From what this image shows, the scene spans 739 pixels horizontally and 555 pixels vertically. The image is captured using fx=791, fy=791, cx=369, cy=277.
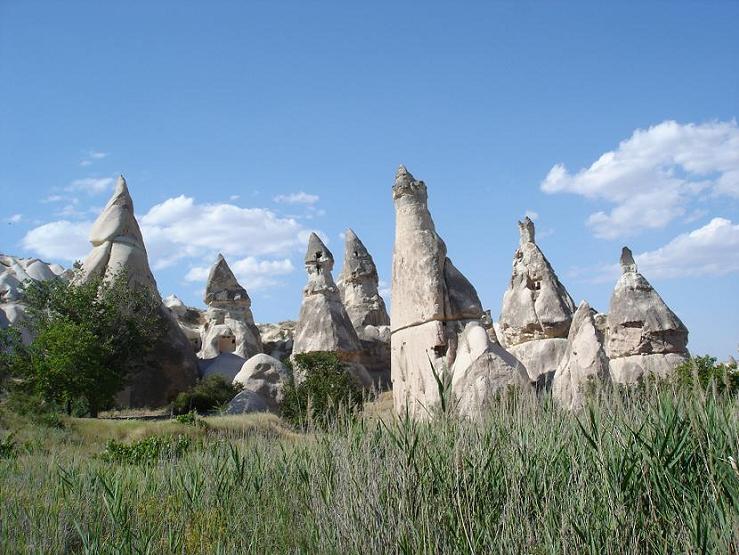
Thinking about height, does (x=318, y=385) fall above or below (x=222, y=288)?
below

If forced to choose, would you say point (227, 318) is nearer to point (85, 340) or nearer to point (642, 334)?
point (85, 340)

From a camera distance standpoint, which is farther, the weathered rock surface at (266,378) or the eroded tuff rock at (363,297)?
the eroded tuff rock at (363,297)

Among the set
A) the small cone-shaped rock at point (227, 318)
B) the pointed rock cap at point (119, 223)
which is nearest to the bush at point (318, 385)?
the pointed rock cap at point (119, 223)

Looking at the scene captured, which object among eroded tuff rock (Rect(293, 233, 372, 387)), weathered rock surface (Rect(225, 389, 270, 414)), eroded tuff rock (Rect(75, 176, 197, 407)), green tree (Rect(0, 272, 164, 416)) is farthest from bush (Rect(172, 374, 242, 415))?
eroded tuff rock (Rect(293, 233, 372, 387))

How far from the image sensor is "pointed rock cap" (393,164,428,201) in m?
13.0

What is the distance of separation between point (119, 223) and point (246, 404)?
760cm

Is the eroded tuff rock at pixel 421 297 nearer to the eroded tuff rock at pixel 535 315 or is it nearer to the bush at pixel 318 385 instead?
the bush at pixel 318 385

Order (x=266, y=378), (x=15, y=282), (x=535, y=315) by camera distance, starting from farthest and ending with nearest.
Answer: (x=15, y=282) < (x=266, y=378) < (x=535, y=315)

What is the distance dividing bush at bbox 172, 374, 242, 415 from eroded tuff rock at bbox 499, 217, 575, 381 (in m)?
6.06

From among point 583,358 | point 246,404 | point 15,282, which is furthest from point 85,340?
point 15,282

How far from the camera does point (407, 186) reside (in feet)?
43.0

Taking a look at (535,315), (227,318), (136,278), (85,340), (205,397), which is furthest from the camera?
(227,318)

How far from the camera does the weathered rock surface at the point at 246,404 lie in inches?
628

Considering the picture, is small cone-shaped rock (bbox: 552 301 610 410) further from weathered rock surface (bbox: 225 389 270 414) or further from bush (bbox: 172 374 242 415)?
bush (bbox: 172 374 242 415)
